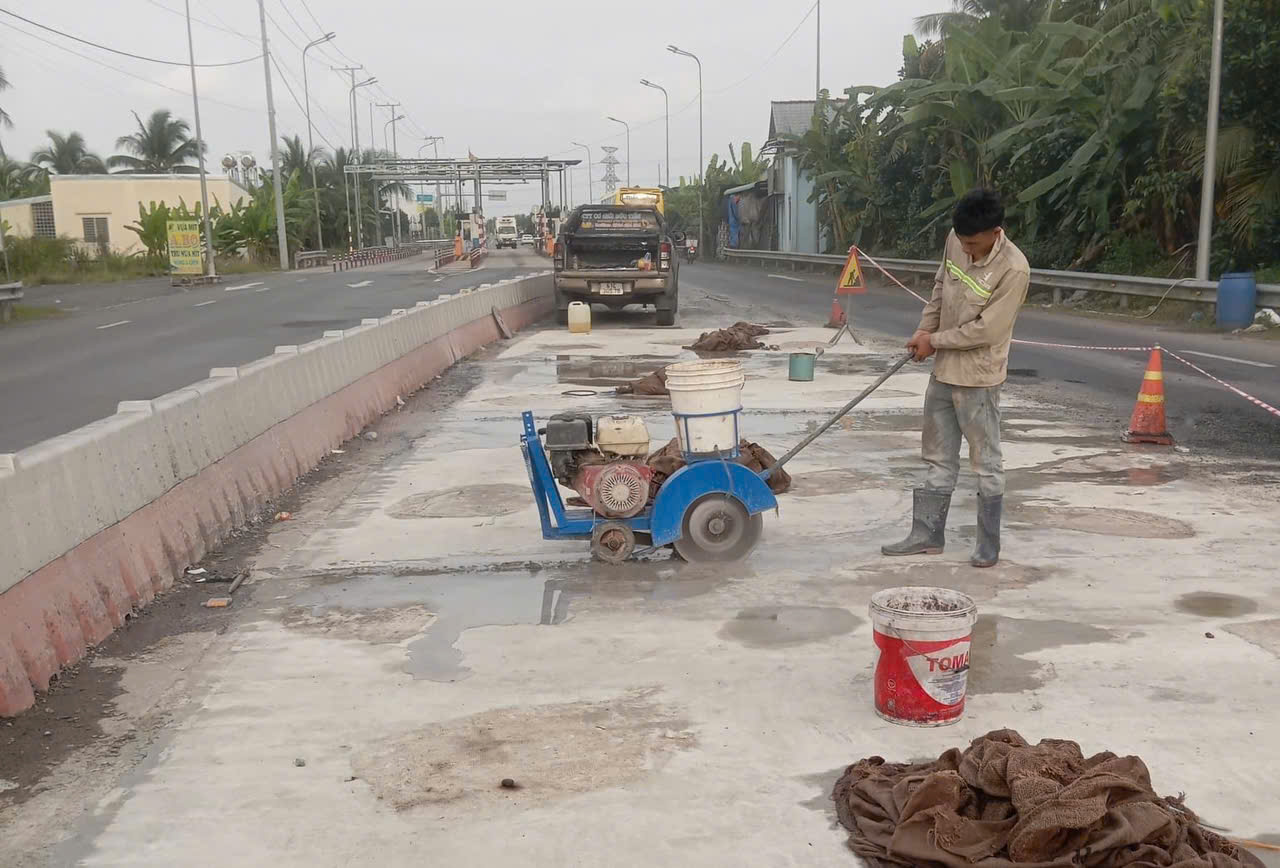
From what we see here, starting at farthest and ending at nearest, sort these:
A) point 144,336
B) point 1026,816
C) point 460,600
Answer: point 144,336
point 460,600
point 1026,816

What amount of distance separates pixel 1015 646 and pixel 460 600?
2604 millimetres

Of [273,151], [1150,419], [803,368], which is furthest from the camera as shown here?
[273,151]

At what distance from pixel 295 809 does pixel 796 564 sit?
10.9ft

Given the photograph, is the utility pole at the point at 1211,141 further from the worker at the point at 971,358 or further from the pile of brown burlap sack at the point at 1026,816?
the pile of brown burlap sack at the point at 1026,816

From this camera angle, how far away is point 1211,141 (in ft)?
67.4

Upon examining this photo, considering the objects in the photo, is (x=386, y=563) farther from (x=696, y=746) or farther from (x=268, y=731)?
(x=696, y=746)

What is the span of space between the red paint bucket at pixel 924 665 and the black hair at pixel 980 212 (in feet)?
7.87

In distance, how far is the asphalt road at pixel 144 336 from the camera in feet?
43.3

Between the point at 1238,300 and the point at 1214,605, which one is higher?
the point at 1238,300

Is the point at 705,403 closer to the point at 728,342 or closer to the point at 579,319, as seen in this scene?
the point at 728,342

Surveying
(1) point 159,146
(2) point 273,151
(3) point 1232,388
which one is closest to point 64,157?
(1) point 159,146

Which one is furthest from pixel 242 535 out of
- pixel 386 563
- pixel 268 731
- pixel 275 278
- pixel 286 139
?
pixel 286 139

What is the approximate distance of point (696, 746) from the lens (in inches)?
165

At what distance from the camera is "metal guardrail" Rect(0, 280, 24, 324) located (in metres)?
25.2
